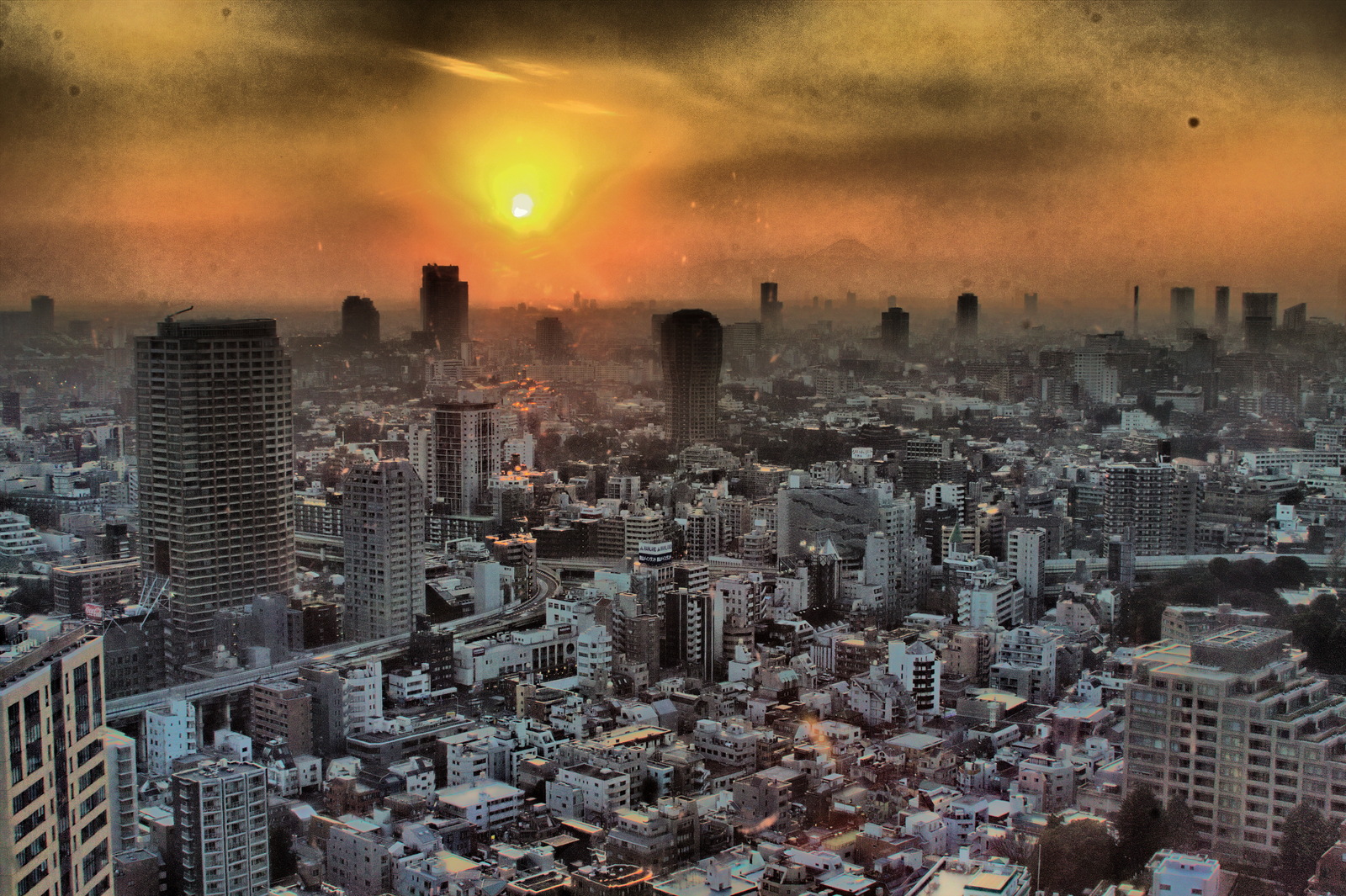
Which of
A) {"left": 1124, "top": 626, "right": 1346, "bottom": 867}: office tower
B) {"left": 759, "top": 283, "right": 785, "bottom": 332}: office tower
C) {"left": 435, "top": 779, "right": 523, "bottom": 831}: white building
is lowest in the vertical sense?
{"left": 435, "top": 779, "right": 523, "bottom": 831}: white building

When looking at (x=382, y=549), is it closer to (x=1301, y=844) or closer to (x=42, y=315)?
(x=42, y=315)

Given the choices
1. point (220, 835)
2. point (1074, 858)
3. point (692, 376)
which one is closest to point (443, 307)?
point (692, 376)

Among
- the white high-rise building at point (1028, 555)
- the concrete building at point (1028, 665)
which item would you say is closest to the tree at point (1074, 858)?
the concrete building at point (1028, 665)

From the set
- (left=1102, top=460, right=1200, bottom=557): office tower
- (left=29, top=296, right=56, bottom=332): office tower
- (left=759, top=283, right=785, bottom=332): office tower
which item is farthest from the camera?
(left=759, top=283, right=785, bottom=332): office tower

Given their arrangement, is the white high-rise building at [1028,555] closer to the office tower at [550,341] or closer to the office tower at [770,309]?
the office tower at [770,309]

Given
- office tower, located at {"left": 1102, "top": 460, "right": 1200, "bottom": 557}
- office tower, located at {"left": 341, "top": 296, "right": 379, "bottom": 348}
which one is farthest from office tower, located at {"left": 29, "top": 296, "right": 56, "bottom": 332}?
office tower, located at {"left": 1102, "top": 460, "right": 1200, "bottom": 557}

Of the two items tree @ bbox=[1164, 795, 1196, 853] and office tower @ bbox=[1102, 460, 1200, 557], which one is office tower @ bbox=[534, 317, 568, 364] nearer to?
office tower @ bbox=[1102, 460, 1200, 557]

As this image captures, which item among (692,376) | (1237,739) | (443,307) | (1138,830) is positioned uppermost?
(443,307)
